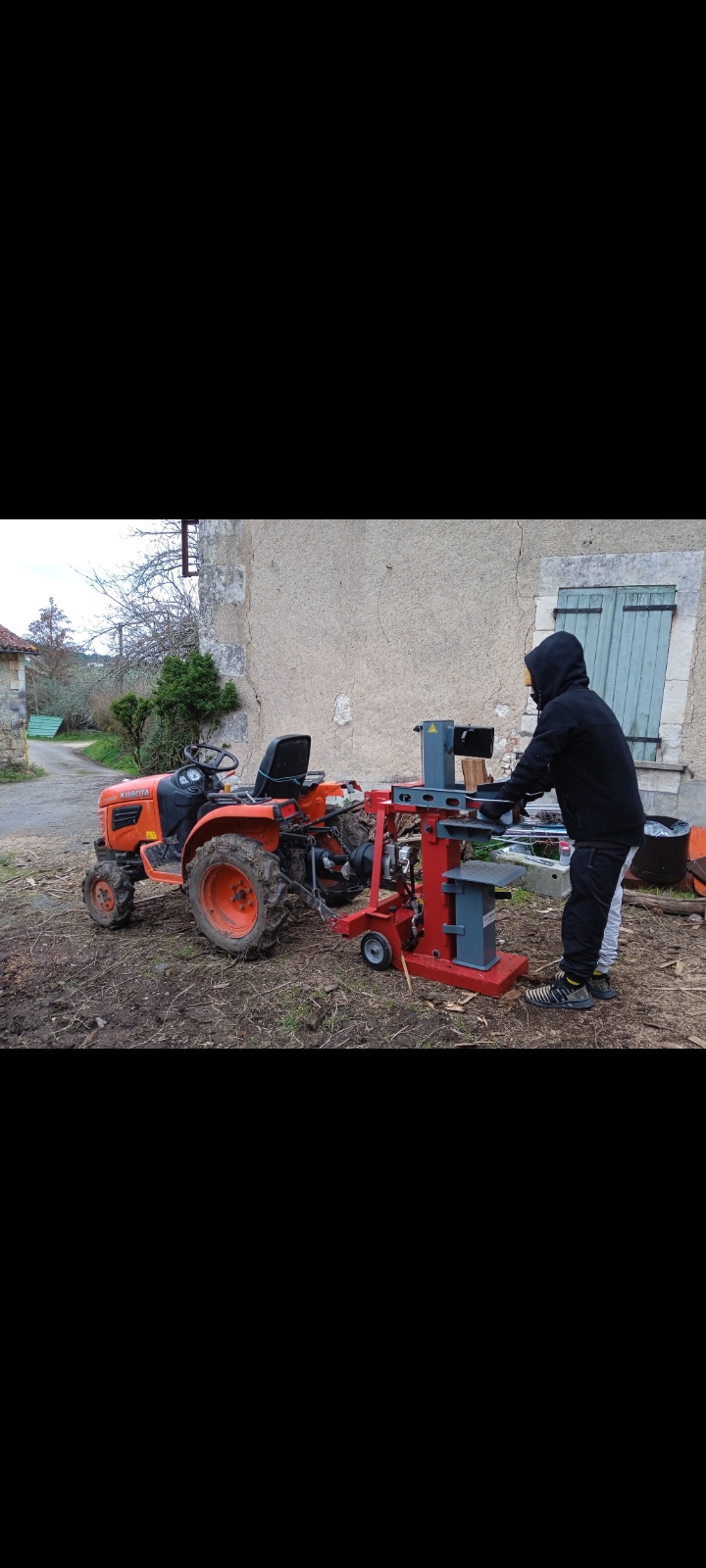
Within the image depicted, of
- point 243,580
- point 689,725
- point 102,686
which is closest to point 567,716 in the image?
point 689,725

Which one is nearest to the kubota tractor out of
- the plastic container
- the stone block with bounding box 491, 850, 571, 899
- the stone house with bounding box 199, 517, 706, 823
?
the stone block with bounding box 491, 850, 571, 899

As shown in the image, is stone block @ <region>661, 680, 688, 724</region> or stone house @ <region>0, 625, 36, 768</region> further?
stone house @ <region>0, 625, 36, 768</region>

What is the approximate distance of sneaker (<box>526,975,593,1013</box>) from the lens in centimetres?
350

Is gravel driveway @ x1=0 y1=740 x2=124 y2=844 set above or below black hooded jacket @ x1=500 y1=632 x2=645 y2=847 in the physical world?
below

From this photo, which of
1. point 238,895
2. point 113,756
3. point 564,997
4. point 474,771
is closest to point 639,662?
point 474,771

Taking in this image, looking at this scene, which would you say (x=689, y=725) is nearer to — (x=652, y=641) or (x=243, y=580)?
(x=652, y=641)

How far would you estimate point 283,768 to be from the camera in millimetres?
4301

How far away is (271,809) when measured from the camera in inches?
156

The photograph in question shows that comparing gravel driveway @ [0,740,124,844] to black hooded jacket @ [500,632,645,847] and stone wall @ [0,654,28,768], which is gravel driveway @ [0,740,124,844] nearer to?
stone wall @ [0,654,28,768]

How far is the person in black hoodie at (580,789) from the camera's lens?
11.0 feet

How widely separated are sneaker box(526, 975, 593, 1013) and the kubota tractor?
3.90 ft

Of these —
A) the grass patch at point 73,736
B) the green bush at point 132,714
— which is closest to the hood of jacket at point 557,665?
the green bush at point 132,714

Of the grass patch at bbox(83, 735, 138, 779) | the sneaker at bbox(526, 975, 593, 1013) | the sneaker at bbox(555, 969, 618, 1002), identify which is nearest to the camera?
the sneaker at bbox(526, 975, 593, 1013)

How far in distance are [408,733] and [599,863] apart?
3973 mm
